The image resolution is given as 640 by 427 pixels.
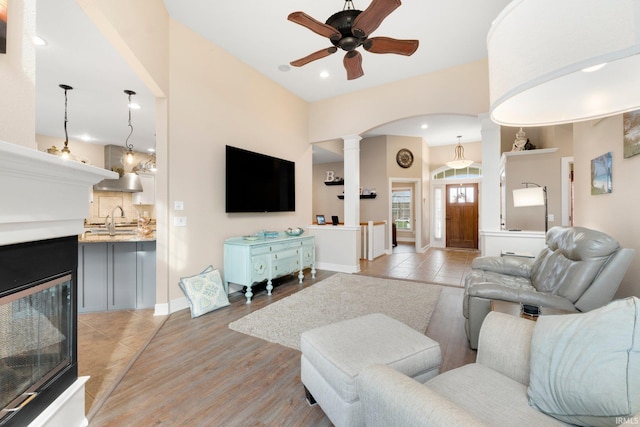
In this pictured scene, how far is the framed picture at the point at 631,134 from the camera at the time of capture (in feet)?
6.47

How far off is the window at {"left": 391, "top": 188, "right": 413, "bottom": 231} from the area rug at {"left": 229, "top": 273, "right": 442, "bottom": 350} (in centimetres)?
504

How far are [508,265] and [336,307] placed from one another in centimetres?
199

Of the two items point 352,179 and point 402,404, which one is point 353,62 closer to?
point 352,179

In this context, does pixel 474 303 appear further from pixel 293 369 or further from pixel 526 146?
pixel 526 146

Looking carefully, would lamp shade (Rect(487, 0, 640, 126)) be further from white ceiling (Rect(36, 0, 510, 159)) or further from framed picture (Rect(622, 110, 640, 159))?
white ceiling (Rect(36, 0, 510, 159))

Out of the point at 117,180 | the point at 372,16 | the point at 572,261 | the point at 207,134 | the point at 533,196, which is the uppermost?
the point at 372,16

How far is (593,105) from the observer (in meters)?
0.84

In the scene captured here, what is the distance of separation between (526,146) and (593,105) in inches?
221

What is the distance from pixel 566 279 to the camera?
207 cm

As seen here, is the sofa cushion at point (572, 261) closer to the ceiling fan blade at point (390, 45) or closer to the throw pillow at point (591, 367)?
the throw pillow at point (591, 367)

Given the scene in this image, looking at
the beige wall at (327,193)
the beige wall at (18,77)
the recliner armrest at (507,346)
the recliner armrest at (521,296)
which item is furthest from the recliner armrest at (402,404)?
the beige wall at (327,193)

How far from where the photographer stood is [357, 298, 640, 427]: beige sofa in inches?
31.5

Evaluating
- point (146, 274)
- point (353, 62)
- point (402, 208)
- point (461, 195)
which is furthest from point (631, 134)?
point (402, 208)

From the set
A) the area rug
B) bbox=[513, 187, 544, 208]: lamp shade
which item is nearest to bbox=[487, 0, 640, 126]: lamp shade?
the area rug
